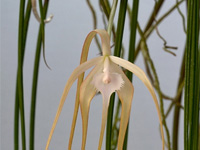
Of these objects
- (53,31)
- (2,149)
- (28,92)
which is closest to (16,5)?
(53,31)

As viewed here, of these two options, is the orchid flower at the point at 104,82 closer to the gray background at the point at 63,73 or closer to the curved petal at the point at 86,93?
the curved petal at the point at 86,93

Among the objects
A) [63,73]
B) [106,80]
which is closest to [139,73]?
[106,80]

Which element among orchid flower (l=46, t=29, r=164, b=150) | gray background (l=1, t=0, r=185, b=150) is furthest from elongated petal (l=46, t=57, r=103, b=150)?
gray background (l=1, t=0, r=185, b=150)

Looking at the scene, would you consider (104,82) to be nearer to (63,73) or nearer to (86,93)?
(86,93)

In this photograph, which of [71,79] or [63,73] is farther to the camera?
[63,73]

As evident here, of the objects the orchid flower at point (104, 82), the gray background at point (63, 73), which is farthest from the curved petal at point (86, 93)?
the gray background at point (63, 73)

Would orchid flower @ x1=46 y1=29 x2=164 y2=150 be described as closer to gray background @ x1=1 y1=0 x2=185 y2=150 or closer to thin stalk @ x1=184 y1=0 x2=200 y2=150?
thin stalk @ x1=184 y1=0 x2=200 y2=150
